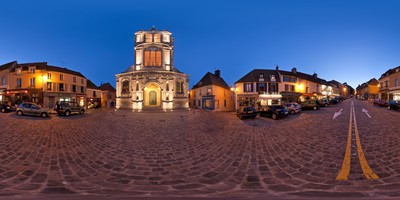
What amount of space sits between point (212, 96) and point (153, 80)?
14808 millimetres

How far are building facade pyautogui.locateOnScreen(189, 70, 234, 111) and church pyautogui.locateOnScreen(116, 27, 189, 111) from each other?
8.70 m

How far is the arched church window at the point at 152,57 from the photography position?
34969mm

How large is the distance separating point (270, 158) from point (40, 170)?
23.4 feet

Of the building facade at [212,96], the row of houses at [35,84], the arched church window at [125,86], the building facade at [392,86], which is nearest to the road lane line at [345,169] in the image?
the arched church window at [125,86]

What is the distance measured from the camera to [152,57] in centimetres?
3519

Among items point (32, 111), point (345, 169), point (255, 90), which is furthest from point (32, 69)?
point (345, 169)

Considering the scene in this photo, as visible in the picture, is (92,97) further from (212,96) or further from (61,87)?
(212,96)

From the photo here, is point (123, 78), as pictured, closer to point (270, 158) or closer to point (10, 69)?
point (10, 69)

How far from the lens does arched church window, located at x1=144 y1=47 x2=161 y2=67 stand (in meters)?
35.0

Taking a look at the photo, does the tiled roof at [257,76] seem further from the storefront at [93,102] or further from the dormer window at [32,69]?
the dormer window at [32,69]

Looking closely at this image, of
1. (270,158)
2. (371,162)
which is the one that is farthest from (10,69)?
(371,162)

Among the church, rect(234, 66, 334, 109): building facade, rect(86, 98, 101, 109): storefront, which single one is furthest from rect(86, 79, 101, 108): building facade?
rect(234, 66, 334, 109): building facade

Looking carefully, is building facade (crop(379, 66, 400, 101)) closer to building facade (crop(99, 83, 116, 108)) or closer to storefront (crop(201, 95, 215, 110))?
storefront (crop(201, 95, 215, 110))

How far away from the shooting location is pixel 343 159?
631 centimetres
